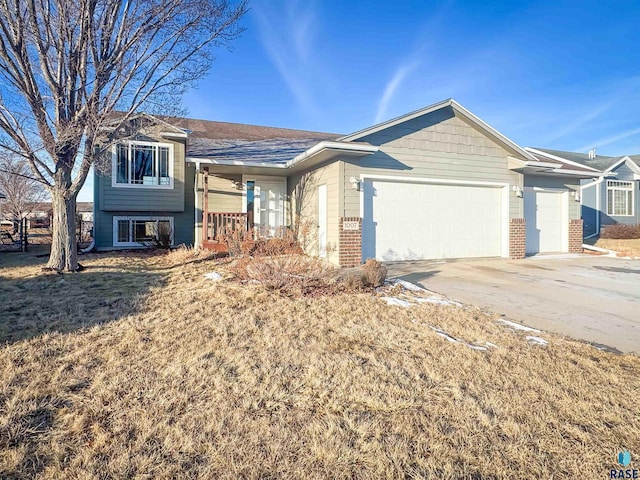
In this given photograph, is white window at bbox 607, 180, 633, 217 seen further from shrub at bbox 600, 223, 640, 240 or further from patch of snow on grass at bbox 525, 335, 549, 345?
patch of snow on grass at bbox 525, 335, 549, 345

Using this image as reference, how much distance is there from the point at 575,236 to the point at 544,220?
132 centimetres

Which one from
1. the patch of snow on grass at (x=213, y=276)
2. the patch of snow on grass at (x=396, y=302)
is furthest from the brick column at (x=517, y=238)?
the patch of snow on grass at (x=213, y=276)

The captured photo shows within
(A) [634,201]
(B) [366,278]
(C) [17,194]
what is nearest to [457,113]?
(B) [366,278]

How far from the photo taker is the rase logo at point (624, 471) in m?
1.88

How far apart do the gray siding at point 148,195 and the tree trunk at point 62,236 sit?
453 cm

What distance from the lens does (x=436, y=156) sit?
31.4ft

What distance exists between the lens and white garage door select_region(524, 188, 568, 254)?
1129 cm

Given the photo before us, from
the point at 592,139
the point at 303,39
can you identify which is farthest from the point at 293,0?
the point at 592,139

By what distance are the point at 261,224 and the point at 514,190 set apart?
322 inches

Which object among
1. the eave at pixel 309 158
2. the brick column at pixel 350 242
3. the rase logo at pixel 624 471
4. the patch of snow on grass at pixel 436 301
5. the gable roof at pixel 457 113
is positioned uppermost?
the gable roof at pixel 457 113

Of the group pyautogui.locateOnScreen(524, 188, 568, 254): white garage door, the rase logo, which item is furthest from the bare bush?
pyautogui.locateOnScreen(524, 188, 568, 254): white garage door

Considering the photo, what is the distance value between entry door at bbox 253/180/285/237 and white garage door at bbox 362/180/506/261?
4.14 m

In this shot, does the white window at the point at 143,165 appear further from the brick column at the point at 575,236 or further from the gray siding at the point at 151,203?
the brick column at the point at 575,236

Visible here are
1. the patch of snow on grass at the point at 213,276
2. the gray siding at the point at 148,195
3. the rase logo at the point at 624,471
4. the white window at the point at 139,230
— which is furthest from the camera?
the white window at the point at 139,230
